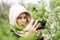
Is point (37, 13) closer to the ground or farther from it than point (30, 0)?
farther from it

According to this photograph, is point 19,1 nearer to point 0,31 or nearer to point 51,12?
point 51,12

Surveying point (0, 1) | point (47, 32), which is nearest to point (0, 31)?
point (47, 32)

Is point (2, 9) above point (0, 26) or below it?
below

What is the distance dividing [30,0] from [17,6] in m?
0.26

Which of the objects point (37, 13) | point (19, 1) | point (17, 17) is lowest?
point (17, 17)

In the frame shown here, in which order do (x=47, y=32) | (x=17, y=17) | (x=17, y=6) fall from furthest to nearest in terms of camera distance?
(x=17, y=6)
(x=17, y=17)
(x=47, y=32)

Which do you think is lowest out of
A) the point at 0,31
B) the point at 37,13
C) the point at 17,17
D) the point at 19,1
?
the point at 17,17

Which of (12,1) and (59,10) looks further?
(12,1)

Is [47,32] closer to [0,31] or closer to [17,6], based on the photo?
[0,31]

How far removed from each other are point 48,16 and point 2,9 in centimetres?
113

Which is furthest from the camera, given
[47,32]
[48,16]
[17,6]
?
[17,6]

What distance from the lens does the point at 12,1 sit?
2.64m

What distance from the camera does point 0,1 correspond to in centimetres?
248

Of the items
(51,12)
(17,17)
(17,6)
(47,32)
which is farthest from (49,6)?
(17,6)
